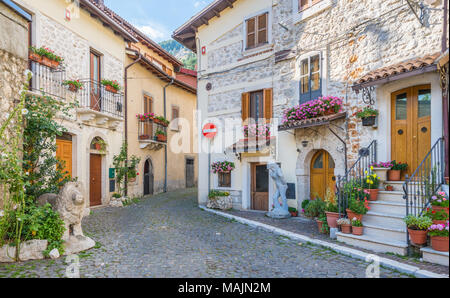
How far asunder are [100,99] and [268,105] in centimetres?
610

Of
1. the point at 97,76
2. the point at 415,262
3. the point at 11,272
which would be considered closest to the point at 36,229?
the point at 11,272

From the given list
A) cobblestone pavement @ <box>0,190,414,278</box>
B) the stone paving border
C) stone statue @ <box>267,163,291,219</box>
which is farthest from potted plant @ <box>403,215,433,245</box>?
stone statue @ <box>267,163,291,219</box>

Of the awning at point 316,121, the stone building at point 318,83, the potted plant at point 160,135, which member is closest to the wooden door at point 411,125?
the stone building at point 318,83

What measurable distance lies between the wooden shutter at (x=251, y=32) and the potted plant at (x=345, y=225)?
21.6 feet

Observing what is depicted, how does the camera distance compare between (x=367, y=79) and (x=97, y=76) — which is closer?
(x=367, y=79)

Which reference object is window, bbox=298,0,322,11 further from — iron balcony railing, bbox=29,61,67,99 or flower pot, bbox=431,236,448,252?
iron balcony railing, bbox=29,61,67,99

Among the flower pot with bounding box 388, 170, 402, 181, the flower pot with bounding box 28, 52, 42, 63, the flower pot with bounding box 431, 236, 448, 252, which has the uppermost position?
the flower pot with bounding box 28, 52, 42, 63

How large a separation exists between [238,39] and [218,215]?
242 inches

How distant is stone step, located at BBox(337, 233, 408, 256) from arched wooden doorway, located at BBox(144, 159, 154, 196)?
34.2 ft

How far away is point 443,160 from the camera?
17.1 feet

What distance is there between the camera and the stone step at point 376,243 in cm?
475

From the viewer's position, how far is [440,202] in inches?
176

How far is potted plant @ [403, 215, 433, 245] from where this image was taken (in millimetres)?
4402

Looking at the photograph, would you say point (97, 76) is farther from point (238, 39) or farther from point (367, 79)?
point (367, 79)
